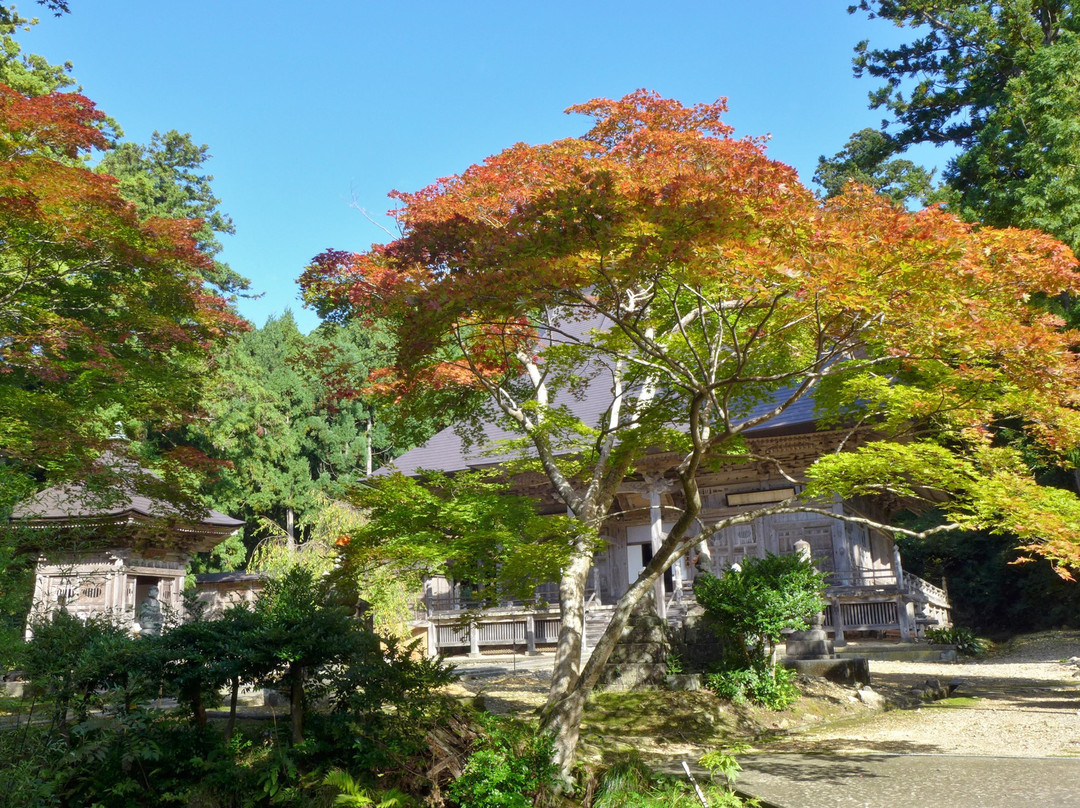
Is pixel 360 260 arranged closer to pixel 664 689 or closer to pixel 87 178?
pixel 87 178

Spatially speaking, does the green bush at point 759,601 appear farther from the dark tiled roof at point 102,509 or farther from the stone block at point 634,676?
the dark tiled roof at point 102,509

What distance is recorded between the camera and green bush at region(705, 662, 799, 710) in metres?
10.4

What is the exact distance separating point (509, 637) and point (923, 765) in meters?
15.0

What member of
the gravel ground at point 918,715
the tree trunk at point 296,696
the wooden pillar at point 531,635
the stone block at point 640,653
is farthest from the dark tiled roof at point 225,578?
the tree trunk at point 296,696

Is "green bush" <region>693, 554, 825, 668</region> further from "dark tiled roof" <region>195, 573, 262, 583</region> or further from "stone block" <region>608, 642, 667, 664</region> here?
"dark tiled roof" <region>195, 573, 262, 583</region>

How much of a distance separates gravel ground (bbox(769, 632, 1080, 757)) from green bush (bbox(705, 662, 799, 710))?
0.70m

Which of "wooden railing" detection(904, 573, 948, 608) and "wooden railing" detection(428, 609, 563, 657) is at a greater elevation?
"wooden railing" detection(904, 573, 948, 608)

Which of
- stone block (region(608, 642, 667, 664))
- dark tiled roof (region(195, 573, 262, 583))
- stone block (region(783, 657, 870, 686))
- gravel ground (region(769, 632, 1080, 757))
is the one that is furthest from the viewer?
dark tiled roof (region(195, 573, 262, 583))

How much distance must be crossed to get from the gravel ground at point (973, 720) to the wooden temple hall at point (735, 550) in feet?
8.66

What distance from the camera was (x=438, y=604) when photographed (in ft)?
73.6

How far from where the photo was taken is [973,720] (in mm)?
9938

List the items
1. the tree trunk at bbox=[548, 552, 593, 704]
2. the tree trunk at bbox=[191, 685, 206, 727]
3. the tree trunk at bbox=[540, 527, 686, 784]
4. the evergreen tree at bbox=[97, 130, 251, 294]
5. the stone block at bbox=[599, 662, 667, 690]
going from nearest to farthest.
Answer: the tree trunk at bbox=[191, 685, 206, 727], the tree trunk at bbox=[540, 527, 686, 784], the tree trunk at bbox=[548, 552, 593, 704], the stone block at bbox=[599, 662, 667, 690], the evergreen tree at bbox=[97, 130, 251, 294]

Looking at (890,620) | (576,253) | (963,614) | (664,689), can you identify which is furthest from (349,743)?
(963,614)

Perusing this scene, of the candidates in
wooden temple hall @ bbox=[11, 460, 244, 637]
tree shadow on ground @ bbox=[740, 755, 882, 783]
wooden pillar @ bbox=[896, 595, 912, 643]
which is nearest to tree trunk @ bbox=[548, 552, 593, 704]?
tree shadow on ground @ bbox=[740, 755, 882, 783]
